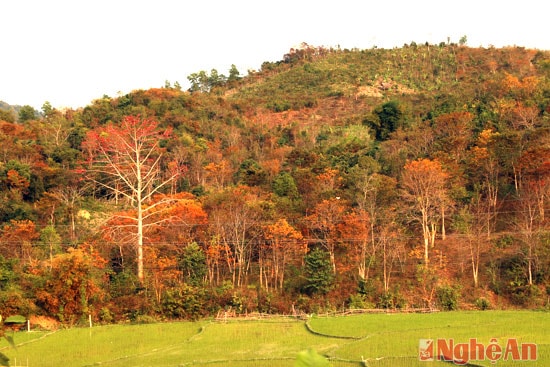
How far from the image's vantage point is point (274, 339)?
15828mm

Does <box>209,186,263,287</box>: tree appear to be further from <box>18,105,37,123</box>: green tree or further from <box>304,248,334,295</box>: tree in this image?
<box>18,105,37,123</box>: green tree

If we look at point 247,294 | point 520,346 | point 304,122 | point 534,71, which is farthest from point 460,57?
point 520,346

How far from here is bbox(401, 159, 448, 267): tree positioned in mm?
20641

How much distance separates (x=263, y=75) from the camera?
177 ft

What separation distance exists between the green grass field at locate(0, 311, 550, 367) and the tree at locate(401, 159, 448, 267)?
3525 millimetres

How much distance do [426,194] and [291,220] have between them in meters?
4.52

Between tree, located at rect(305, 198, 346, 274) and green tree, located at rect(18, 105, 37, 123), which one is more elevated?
green tree, located at rect(18, 105, 37, 123)

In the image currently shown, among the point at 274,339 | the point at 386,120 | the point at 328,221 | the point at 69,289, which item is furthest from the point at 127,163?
the point at 386,120

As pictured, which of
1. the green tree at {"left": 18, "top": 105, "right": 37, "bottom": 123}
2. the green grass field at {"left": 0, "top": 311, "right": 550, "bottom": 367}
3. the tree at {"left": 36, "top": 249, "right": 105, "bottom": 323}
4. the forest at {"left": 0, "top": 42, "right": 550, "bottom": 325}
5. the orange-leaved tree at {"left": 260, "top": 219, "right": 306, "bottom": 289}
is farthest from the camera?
the green tree at {"left": 18, "top": 105, "right": 37, "bottom": 123}

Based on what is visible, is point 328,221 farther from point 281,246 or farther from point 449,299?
point 449,299

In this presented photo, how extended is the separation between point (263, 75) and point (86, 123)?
2039 cm

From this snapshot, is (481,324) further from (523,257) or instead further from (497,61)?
(497,61)

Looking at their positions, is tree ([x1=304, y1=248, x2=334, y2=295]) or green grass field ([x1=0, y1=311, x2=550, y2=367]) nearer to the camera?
green grass field ([x1=0, y1=311, x2=550, y2=367])

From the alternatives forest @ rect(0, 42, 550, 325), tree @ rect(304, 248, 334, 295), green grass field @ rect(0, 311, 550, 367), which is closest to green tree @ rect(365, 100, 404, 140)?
forest @ rect(0, 42, 550, 325)
